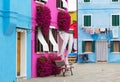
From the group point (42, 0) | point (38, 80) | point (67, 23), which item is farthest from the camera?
point (67, 23)

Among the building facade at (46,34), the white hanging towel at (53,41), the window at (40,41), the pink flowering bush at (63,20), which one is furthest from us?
the pink flowering bush at (63,20)

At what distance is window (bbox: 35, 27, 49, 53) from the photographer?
2423 cm

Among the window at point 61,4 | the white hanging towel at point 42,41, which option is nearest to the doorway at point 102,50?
the window at point 61,4

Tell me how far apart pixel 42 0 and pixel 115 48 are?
2416 centimetres

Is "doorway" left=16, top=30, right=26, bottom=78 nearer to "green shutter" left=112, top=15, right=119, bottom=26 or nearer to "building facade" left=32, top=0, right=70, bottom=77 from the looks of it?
"building facade" left=32, top=0, right=70, bottom=77

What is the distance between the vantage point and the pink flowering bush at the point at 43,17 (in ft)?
79.0

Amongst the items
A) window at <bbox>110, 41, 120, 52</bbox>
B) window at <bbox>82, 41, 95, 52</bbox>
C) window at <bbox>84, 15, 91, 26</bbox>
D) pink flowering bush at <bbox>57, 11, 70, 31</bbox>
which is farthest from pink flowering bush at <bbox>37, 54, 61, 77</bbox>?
window at <bbox>84, 15, 91, 26</bbox>

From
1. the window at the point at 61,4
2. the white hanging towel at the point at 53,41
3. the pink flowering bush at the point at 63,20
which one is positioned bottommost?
the white hanging towel at the point at 53,41

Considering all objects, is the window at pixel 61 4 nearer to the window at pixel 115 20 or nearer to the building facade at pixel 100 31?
the building facade at pixel 100 31

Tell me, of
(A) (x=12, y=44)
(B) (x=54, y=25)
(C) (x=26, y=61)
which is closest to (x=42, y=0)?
(B) (x=54, y=25)

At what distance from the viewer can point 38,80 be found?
Result: 72.0 ft

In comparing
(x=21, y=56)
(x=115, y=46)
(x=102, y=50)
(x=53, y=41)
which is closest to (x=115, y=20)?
(x=115, y=46)

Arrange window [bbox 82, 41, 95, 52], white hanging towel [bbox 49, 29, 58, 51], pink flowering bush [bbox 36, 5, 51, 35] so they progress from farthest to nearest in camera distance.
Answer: window [bbox 82, 41, 95, 52] < white hanging towel [bbox 49, 29, 58, 51] < pink flowering bush [bbox 36, 5, 51, 35]

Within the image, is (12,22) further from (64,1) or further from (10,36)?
(64,1)
